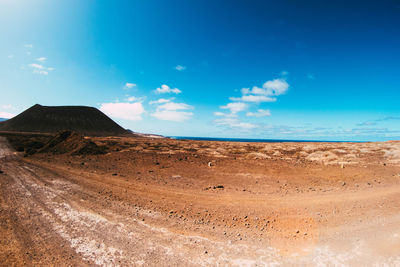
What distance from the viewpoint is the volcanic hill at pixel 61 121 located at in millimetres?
113312

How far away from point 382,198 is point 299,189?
3648mm

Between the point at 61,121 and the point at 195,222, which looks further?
the point at 61,121

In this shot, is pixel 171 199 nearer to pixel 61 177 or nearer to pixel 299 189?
pixel 299 189

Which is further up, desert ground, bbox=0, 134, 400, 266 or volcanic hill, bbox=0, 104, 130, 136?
volcanic hill, bbox=0, 104, 130, 136

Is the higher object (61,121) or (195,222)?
(61,121)

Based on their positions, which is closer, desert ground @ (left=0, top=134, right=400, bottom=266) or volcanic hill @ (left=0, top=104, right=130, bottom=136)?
desert ground @ (left=0, top=134, right=400, bottom=266)

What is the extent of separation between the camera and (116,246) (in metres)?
4.82

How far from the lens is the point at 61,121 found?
123m

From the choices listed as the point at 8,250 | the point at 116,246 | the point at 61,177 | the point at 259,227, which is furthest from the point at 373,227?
the point at 61,177

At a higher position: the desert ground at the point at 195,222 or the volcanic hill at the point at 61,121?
the volcanic hill at the point at 61,121

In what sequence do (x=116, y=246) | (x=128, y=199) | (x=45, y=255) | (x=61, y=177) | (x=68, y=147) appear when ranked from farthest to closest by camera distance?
(x=68, y=147), (x=61, y=177), (x=128, y=199), (x=116, y=246), (x=45, y=255)

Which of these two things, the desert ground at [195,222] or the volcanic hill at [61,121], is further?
the volcanic hill at [61,121]

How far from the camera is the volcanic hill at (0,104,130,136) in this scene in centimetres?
11331

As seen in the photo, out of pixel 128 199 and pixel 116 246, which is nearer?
pixel 116 246
